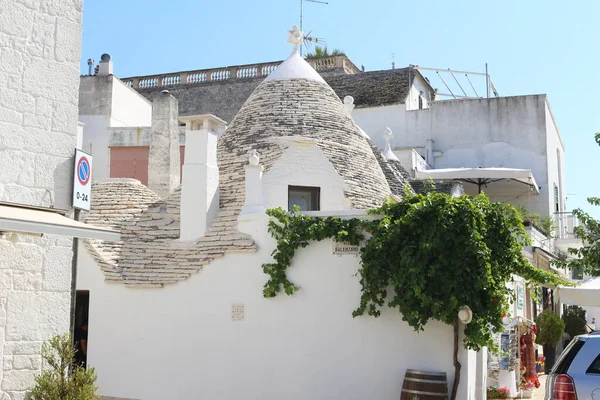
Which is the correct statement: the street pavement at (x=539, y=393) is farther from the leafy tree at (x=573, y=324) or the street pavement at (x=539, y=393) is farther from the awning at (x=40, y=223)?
the awning at (x=40, y=223)

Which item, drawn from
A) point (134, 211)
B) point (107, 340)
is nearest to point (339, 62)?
point (134, 211)

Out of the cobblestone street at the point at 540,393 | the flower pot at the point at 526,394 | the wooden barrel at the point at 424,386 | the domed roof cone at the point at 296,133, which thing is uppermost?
the domed roof cone at the point at 296,133

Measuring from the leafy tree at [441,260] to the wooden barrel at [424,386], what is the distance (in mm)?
558

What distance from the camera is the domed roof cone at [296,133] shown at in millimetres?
15584

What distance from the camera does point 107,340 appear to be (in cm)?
1466

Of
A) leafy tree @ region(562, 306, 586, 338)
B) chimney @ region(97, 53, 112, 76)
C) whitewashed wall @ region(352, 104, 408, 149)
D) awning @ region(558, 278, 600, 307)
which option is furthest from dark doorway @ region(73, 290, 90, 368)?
leafy tree @ region(562, 306, 586, 338)

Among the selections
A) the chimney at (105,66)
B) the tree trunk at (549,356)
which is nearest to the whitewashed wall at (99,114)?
the chimney at (105,66)

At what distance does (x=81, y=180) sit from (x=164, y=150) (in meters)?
14.2

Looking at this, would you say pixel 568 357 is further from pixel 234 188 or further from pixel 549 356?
A: pixel 549 356

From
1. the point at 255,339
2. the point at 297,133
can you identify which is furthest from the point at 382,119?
the point at 255,339

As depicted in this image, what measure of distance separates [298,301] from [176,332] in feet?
8.32

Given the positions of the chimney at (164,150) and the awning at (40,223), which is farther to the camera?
the chimney at (164,150)

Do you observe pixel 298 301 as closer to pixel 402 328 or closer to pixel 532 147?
pixel 402 328

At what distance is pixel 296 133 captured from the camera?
16.0 metres
